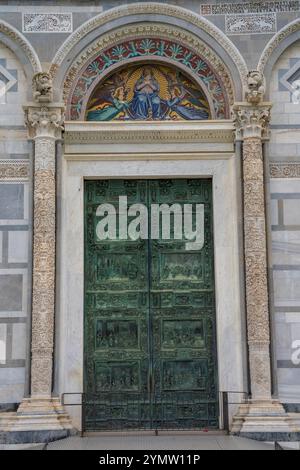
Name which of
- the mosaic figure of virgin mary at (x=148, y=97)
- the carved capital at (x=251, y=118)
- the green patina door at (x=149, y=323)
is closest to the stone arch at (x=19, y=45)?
the mosaic figure of virgin mary at (x=148, y=97)

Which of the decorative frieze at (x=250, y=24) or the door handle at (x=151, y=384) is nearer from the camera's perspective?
the door handle at (x=151, y=384)

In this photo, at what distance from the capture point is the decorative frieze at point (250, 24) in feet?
50.2

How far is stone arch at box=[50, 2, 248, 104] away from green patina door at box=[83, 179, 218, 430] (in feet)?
7.05

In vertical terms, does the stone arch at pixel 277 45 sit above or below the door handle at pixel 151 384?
above

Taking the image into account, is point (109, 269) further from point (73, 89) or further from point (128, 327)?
point (73, 89)

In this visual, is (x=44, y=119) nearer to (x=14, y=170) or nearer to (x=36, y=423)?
(x=14, y=170)

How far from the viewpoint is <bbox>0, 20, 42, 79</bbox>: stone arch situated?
597 inches

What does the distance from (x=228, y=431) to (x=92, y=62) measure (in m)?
7.23

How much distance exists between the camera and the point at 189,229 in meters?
15.2

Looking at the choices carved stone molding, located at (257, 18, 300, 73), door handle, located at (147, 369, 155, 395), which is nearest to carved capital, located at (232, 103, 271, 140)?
carved stone molding, located at (257, 18, 300, 73)

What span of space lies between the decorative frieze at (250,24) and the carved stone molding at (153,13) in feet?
0.86

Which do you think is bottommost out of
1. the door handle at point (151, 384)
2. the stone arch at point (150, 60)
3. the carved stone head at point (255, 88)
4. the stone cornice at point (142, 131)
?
the door handle at point (151, 384)

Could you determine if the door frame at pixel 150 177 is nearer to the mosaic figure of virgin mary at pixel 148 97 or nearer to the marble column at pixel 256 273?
the marble column at pixel 256 273

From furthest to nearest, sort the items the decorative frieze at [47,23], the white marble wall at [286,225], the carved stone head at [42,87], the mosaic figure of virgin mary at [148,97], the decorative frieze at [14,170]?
1. the mosaic figure of virgin mary at [148,97]
2. the decorative frieze at [47,23]
3. the decorative frieze at [14,170]
4. the carved stone head at [42,87]
5. the white marble wall at [286,225]
